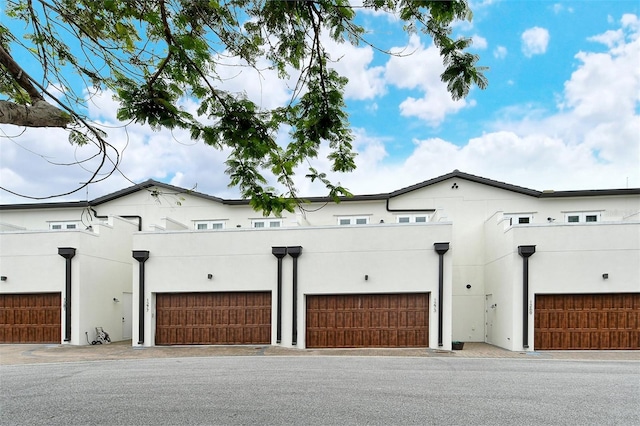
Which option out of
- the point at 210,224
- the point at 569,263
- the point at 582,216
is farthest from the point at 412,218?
the point at 210,224

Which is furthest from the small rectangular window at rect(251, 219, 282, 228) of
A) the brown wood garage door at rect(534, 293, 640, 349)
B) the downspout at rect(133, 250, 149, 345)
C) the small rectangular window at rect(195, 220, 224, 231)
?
the brown wood garage door at rect(534, 293, 640, 349)

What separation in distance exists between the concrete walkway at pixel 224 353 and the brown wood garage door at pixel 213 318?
44cm

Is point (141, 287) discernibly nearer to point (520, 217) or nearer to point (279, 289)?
point (279, 289)

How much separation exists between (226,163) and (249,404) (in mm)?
4335

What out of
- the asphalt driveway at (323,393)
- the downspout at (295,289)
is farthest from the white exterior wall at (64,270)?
the downspout at (295,289)

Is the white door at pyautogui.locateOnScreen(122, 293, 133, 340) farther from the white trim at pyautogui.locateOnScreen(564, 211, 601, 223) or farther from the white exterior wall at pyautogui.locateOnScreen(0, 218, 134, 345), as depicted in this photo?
the white trim at pyautogui.locateOnScreen(564, 211, 601, 223)

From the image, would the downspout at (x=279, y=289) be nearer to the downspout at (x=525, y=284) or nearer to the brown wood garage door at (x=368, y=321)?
the brown wood garage door at (x=368, y=321)

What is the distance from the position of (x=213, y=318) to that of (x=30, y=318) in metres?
7.96

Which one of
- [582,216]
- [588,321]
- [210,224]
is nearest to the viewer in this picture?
[588,321]

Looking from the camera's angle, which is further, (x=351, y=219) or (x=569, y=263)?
(x=351, y=219)

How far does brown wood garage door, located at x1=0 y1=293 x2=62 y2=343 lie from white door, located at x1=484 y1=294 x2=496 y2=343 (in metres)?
17.9

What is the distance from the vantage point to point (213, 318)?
53.4 ft

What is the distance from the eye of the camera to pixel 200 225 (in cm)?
2136

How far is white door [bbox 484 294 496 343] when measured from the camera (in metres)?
17.0
